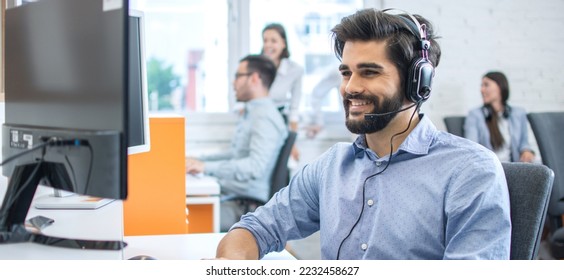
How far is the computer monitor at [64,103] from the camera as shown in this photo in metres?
0.68

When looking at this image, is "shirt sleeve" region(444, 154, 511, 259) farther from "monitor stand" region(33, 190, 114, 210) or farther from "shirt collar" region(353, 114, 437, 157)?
"monitor stand" region(33, 190, 114, 210)

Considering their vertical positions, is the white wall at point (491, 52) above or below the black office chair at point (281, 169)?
above

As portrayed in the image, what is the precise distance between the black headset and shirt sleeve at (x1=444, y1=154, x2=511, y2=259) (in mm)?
191

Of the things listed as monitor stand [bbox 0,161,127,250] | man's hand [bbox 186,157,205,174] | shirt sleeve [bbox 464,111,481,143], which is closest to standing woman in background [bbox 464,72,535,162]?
shirt sleeve [bbox 464,111,481,143]

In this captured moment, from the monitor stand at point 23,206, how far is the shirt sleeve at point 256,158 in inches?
66.1

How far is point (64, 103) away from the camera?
0.77 metres

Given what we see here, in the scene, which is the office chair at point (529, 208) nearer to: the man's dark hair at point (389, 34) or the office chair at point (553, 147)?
the man's dark hair at point (389, 34)

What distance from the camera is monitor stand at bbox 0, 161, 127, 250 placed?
79 cm

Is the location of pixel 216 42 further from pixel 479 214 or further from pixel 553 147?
pixel 479 214

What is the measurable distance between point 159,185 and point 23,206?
753mm

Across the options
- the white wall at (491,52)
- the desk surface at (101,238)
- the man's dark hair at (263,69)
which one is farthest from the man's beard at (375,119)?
the white wall at (491,52)

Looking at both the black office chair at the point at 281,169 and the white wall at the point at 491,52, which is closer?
the black office chair at the point at 281,169

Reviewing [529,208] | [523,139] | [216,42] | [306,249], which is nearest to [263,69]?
[216,42]
